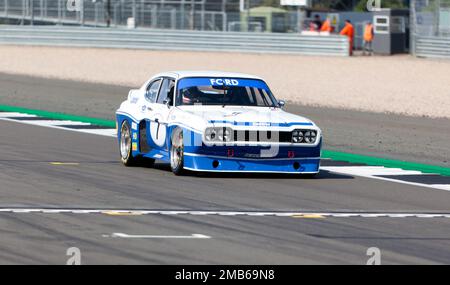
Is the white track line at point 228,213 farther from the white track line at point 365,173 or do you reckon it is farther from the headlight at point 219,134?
the white track line at point 365,173

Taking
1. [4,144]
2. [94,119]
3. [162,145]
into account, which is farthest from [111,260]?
[94,119]

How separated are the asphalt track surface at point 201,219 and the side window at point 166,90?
98 centimetres

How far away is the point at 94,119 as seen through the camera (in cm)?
2552

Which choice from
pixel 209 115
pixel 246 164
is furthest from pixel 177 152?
pixel 246 164

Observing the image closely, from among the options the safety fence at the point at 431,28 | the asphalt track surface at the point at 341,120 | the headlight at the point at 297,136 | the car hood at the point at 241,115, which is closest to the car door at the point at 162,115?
the car hood at the point at 241,115

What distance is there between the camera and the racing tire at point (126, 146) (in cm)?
1759

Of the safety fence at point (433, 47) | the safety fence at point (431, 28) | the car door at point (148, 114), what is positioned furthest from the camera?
the safety fence at point (431, 28)

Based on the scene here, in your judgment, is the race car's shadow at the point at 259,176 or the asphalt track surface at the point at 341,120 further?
the asphalt track surface at the point at 341,120

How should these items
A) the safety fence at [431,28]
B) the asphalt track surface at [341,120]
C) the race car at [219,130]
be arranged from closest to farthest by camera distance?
the race car at [219,130] < the asphalt track surface at [341,120] < the safety fence at [431,28]

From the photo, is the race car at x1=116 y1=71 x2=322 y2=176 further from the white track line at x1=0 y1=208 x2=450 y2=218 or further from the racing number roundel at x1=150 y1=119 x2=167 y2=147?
the white track line at x1=0 y1=208 x2=450 y2=218

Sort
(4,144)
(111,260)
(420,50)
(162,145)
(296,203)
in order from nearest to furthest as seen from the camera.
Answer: (111,260)
(296,203)
(162,145)
(4,144)
(420,50)

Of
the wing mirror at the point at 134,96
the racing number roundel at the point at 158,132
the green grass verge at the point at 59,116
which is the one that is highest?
the wing mirror at the point at 134,96

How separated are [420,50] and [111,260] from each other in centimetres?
3555

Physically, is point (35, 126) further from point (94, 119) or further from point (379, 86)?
point (379, 86)
